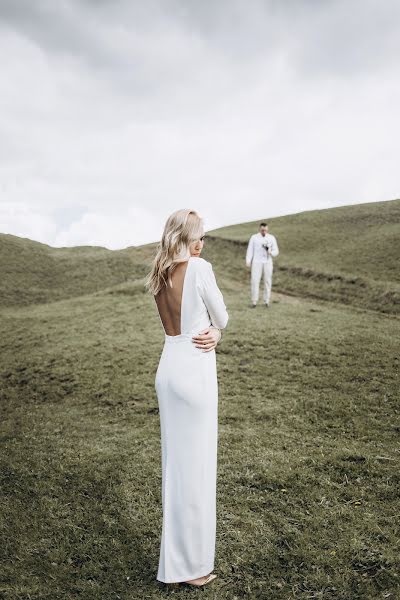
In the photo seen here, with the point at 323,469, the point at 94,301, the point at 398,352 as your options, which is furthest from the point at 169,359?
the point at 94,301

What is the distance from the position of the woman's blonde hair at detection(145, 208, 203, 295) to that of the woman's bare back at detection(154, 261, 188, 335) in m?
0.05

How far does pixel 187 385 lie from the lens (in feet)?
14.4

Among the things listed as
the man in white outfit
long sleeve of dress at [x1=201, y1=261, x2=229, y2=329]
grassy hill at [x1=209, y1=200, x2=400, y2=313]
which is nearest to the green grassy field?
the man in white outfit

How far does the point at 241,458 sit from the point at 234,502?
134 centimetres

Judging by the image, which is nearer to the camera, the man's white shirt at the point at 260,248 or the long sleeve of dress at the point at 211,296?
the long sleeve of dress at the point at 211,296

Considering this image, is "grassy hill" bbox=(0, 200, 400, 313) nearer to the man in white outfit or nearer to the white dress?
the man in white outfit

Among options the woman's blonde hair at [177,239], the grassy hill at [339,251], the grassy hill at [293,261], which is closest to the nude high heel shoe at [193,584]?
the woman's blonde hair at [177,239]

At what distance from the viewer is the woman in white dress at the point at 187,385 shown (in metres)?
4.35

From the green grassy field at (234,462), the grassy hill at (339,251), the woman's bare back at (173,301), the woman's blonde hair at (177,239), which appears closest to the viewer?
the woman's blonde hair at (177,239)

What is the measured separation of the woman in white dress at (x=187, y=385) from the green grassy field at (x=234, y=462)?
0.88 meters

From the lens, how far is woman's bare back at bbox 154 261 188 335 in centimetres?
440

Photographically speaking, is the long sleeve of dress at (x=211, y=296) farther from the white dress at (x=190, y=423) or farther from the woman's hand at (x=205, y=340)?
the woman's hand at (x=205, y=340)

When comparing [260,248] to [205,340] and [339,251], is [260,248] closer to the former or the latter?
[205,340]

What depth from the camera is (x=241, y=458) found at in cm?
787
